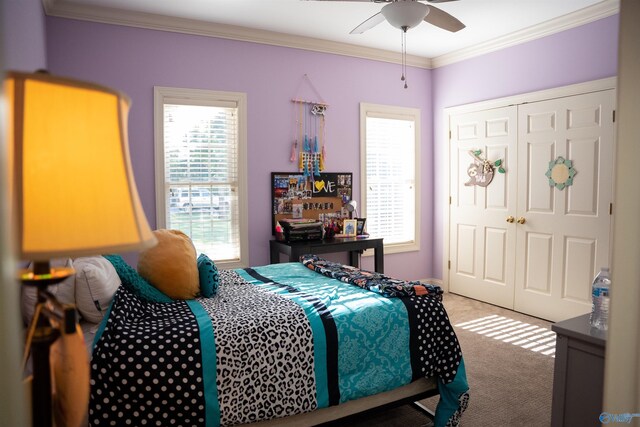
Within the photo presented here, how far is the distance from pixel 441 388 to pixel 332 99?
3.24m

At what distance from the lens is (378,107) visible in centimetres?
510

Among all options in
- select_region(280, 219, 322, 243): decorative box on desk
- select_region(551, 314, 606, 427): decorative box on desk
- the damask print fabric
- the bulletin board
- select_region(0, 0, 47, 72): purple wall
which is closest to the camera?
select_region(551, 314, 606, 427): decorative box on desk

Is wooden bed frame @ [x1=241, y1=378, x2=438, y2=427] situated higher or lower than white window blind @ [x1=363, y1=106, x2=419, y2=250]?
lower

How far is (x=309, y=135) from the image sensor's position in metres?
4.73

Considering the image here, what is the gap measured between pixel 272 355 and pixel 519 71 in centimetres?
379

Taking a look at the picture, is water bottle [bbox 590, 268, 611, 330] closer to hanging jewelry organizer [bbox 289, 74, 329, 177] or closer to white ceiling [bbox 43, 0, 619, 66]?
white ceiling [bbox 43, 0, 619, 66]

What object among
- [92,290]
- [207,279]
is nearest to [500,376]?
[207,279]

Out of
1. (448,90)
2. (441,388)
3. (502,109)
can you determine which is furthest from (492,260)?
(441,388)

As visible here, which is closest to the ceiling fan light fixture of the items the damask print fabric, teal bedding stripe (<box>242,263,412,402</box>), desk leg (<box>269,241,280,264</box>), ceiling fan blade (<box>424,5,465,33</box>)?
ceiling fan blade (<box>424,5,465,33</box>)

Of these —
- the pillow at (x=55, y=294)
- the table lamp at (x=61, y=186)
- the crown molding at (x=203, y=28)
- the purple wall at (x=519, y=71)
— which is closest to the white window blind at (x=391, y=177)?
the purple wall at (x=519, y=71)

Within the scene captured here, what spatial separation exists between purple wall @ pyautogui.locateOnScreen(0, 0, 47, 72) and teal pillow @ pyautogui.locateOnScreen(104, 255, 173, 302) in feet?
3.33

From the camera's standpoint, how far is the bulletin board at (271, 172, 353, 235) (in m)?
4.58

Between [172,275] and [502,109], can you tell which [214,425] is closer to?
[172,275]

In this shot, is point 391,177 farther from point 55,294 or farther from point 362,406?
point 55,294
